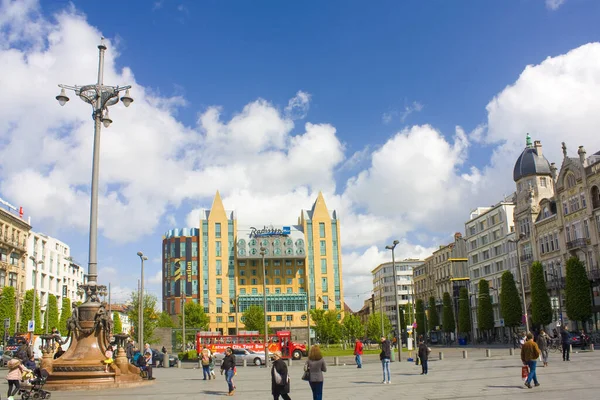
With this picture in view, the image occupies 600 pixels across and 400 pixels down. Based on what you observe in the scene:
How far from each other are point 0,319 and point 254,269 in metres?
59.1

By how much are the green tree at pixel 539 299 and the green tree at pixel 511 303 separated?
6197 millimetres

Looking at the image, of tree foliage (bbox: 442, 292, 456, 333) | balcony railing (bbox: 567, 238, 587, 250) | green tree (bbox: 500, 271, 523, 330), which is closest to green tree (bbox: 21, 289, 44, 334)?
green tree (bbox: 500, 271, 523, 330)

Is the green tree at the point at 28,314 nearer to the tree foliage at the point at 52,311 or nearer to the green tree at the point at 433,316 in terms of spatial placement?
the tree foliage at the point at 52,311

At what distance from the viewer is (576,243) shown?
200ft

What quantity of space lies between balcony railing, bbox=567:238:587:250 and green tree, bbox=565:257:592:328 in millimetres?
3073

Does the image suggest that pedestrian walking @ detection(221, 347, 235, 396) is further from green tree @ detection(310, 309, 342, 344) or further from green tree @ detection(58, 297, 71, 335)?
green tree @ detection(58, 297, 71, 335)

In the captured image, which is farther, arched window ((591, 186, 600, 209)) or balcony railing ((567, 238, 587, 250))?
balcony railing ((567, 238, 587, 250))

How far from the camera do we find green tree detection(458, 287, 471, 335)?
91.8 m

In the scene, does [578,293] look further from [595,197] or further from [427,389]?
[427,389]

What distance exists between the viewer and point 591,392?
1656cm

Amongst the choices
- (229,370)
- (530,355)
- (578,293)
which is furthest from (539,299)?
(229,370)

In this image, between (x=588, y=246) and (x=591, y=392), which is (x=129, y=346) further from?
(x=588, y=246)

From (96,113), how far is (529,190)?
63.2m

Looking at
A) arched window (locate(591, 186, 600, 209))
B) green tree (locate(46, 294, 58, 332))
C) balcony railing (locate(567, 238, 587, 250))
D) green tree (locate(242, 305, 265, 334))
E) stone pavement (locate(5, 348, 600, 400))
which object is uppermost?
arched window (locate(591, 186, 600, 209))
